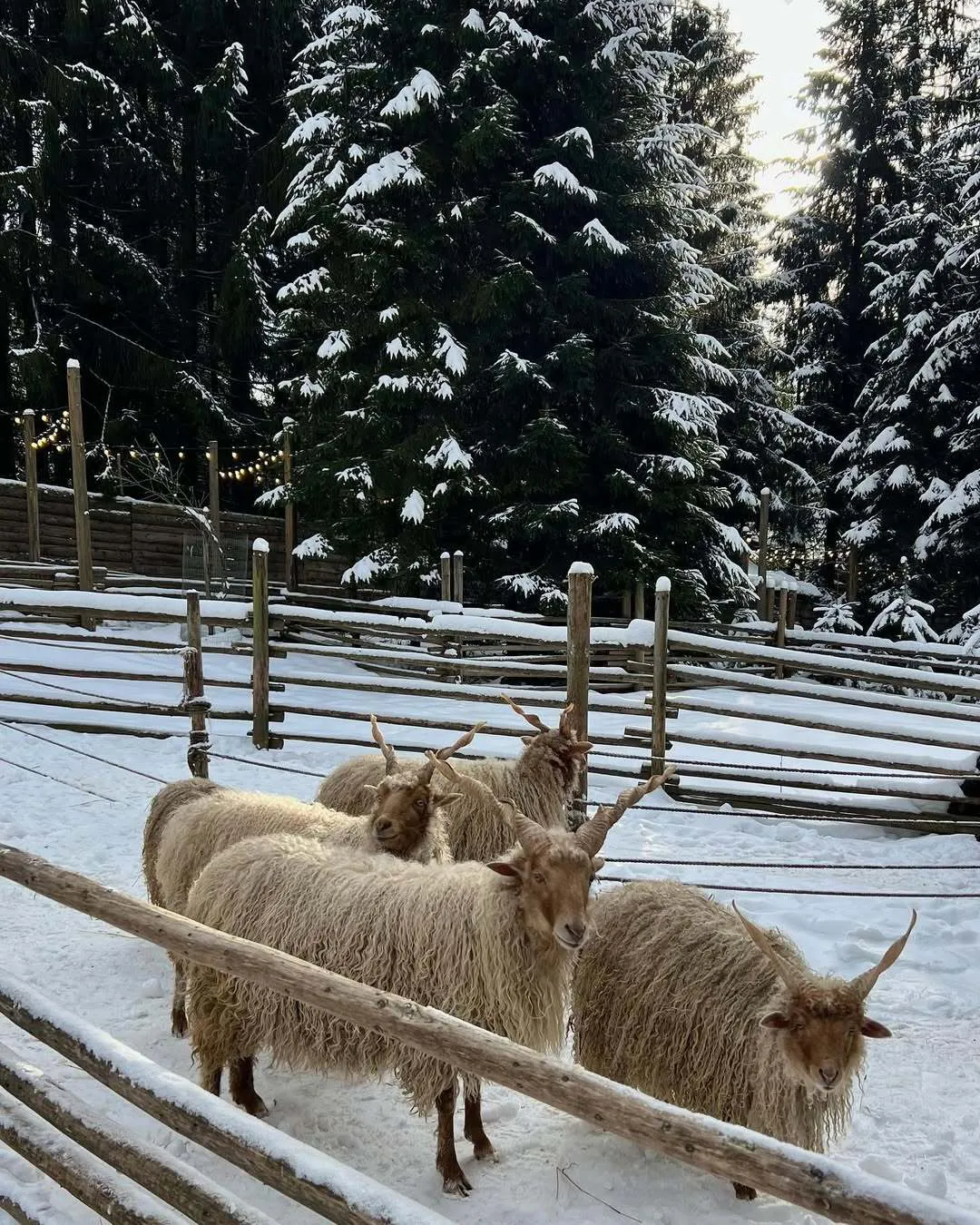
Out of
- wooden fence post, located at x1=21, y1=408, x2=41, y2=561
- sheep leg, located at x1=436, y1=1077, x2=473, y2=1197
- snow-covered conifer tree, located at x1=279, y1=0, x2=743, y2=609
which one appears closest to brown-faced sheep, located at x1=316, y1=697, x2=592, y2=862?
sheep leg, located at x1=436, y1=1077, x2=473, y2=1197

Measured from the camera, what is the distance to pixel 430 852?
14.8 ft

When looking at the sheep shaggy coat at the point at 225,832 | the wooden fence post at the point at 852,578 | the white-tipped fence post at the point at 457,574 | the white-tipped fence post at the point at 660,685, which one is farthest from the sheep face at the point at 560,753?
the wooden fence post at the point at 852,578

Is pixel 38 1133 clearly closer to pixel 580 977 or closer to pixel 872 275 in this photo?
pixel 580 977

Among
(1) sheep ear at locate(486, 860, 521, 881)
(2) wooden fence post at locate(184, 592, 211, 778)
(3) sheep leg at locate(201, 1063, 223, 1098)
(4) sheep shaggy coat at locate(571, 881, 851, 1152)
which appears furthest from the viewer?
(2) wooden fence post at locate(184, 592, 211, 778)

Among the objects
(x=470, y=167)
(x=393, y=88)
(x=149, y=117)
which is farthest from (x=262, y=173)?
(x=470, y=167)

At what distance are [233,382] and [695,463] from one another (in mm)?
12705

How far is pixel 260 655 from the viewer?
344 inches

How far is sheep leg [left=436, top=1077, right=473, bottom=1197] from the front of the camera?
3244 millimetres

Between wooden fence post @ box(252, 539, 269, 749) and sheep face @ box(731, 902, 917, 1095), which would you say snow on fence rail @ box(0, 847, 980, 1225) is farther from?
wooden fence post @ box(252, 539, 269, 749)

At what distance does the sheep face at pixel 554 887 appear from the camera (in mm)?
3256

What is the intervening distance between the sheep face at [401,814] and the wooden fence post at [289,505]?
10.9m

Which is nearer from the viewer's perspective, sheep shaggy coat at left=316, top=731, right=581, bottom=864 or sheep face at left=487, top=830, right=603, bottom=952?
sheep face at left=487, top=830, right=603, bottom=952

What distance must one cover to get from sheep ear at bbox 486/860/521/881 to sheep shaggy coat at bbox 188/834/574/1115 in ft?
0.26

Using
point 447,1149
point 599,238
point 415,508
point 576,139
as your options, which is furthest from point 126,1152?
point 576,139
